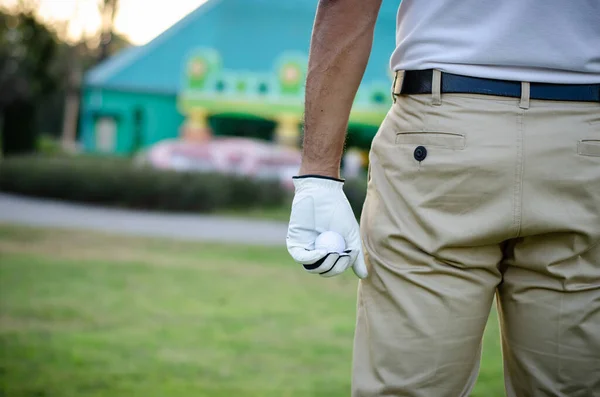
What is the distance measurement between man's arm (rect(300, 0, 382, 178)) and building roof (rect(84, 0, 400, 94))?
1857 cm

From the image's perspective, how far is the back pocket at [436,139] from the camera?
1.45m

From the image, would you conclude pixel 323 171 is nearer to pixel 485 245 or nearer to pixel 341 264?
pixel 341 264

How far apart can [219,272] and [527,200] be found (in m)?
6.06

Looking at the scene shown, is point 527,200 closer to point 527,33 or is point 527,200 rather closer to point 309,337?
point 527,33

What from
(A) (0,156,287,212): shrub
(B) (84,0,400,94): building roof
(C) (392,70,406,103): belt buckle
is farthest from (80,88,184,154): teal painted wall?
(C) (392,70,406,103): belt buckle

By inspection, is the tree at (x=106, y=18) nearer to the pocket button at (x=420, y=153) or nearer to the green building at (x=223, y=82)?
the green building at (x=223, y=82)

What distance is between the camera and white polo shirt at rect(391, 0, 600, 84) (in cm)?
144

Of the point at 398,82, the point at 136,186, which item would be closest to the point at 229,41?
the point at 136,186

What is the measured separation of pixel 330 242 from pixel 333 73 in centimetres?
33

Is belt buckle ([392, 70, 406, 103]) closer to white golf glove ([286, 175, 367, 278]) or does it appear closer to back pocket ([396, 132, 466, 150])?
back pocket ([396, 132, 466, 150])

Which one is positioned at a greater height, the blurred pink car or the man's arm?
the blurred pink car

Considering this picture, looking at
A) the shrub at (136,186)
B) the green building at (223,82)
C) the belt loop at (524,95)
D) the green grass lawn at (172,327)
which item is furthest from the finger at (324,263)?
the green building at (223,82)

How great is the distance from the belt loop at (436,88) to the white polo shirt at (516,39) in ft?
0.04

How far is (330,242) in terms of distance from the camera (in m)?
1.48
